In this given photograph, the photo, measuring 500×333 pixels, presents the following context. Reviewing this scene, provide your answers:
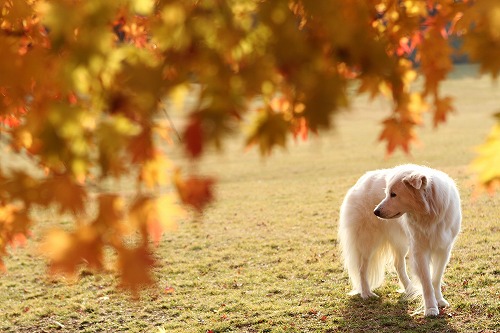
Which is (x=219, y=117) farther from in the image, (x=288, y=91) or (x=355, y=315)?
(x=355, y=315)

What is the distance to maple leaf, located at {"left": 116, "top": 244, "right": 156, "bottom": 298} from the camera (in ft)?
10.6

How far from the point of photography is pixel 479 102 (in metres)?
35.0

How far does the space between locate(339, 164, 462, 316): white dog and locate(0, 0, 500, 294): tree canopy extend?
273cm

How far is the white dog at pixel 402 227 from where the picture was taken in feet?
20.2

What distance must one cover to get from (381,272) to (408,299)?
0.40m

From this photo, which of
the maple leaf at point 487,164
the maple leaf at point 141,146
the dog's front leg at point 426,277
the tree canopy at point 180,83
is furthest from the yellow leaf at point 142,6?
the dog's front leg at point 426,277

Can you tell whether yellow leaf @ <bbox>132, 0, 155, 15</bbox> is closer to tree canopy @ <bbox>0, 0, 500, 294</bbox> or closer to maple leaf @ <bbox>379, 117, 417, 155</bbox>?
tree canopy @ <bbox>0, 0, 500, 294</bbox>

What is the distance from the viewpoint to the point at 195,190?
132 inches

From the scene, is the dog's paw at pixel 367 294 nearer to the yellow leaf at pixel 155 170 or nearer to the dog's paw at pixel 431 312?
the dog's paw at pixel 431 312

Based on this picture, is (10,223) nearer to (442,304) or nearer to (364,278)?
(364,278)

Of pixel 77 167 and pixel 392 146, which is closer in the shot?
pixel 77 167

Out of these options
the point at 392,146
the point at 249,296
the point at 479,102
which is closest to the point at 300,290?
the point at 249,296

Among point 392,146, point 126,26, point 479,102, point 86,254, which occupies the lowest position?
point 86,254

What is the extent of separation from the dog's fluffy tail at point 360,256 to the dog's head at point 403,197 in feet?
2.90
